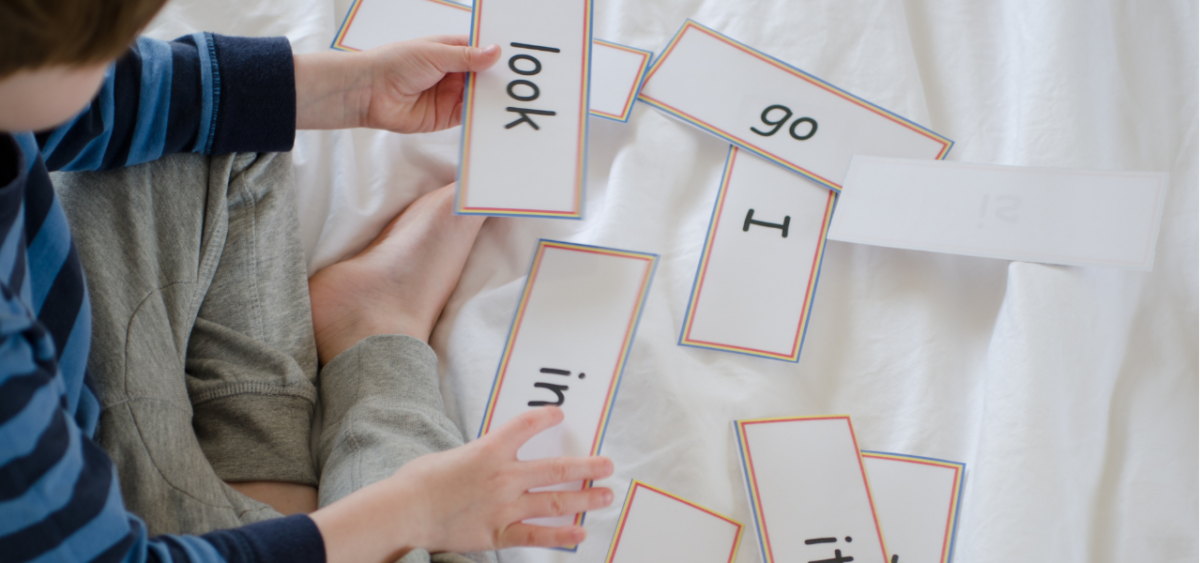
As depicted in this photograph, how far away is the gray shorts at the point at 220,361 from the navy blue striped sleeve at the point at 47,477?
0.10m

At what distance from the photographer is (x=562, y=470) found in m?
0.65

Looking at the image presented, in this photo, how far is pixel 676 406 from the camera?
72 cm

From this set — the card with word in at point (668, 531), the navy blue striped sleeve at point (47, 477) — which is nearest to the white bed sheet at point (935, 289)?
the card with word in at point (668, 531)

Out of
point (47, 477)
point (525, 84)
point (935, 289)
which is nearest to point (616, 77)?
point (525, 84)

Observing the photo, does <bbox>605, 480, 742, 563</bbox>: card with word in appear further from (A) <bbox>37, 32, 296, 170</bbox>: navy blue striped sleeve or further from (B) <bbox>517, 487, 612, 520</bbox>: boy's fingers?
(A) <bbox>37, 32, 296, 170</bbox>: navy blue striped sleeve

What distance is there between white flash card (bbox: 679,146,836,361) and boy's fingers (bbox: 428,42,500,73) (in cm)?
27

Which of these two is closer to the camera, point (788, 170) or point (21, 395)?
point (21, 395)

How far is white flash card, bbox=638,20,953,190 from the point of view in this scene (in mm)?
806

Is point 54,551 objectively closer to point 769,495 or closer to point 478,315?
point 478,315

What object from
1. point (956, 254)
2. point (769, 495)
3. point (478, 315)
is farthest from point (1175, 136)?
point (478, 315)

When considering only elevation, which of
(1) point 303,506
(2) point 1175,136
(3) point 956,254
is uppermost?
(2) point 1175,136

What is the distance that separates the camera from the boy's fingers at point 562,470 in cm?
64

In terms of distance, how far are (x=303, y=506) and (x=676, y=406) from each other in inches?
13.6

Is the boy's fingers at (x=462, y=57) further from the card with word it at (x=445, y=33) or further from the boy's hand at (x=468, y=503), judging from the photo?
the boy's hand at (x=468, y=503)
